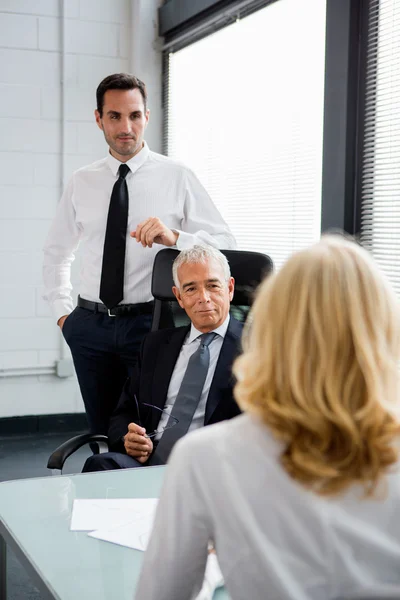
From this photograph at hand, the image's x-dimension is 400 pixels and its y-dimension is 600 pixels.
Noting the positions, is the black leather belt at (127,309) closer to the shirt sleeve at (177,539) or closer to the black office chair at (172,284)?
the black office chair at (172,284)

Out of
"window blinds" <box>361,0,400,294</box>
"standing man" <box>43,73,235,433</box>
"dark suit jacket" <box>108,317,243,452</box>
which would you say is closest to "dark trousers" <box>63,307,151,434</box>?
"standing man" <box>43,73,235,433</box>

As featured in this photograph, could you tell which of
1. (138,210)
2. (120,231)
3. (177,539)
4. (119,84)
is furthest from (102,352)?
(177,539)

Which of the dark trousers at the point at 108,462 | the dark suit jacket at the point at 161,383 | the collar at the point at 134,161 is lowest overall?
the dark trousers at the point at 108,462

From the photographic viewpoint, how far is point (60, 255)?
3.40 meters

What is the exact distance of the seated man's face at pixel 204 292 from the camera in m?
2.42

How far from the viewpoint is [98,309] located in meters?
3.08

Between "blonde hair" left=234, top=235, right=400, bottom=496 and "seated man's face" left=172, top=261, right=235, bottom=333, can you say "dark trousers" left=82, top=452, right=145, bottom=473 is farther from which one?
"blonde hair" left=234, top=235, right=400, bottom=496

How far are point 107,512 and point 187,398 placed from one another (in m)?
0.77

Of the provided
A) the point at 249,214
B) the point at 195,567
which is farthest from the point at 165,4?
the point at 195,567

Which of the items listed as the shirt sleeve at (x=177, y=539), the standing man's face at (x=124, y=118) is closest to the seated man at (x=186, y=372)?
the standing man's face at (x=124, y=118)

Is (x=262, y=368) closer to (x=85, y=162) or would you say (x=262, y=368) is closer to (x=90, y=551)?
(x=90, y=551)

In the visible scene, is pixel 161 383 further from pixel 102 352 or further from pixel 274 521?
pixel 274 521

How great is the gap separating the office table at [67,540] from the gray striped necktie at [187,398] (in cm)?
31

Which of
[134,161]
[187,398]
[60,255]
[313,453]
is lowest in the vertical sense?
[187,398]
